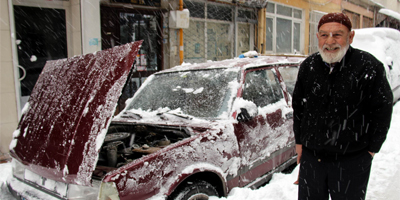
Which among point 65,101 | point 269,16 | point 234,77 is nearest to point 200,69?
point 234,77

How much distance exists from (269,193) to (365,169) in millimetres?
1166

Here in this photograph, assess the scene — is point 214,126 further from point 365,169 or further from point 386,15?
point 386,15

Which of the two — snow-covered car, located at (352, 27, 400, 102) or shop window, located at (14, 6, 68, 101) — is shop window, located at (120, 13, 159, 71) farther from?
snow-covered car, located at (352, 27, 400, 102)

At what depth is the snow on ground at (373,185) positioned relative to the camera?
2.87 m

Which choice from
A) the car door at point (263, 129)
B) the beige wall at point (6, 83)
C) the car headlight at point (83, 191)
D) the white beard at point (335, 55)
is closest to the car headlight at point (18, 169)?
the car headlight at point (83, 191)

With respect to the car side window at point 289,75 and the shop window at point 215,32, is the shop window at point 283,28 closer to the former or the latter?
the shop window at point 215,32

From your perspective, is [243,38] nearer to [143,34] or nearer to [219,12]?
[219,12]

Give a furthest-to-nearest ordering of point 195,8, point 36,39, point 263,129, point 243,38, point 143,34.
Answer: point 243,38, point 195,8, point 143,34, point 36,39, point 263,129

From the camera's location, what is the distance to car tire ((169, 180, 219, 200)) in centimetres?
240

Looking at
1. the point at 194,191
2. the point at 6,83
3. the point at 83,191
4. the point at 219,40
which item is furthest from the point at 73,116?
the point at 219,40

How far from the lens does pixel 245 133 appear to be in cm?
303

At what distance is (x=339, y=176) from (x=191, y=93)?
1.83 meters

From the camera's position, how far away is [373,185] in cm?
338

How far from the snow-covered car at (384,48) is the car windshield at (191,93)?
4907 millimetres
